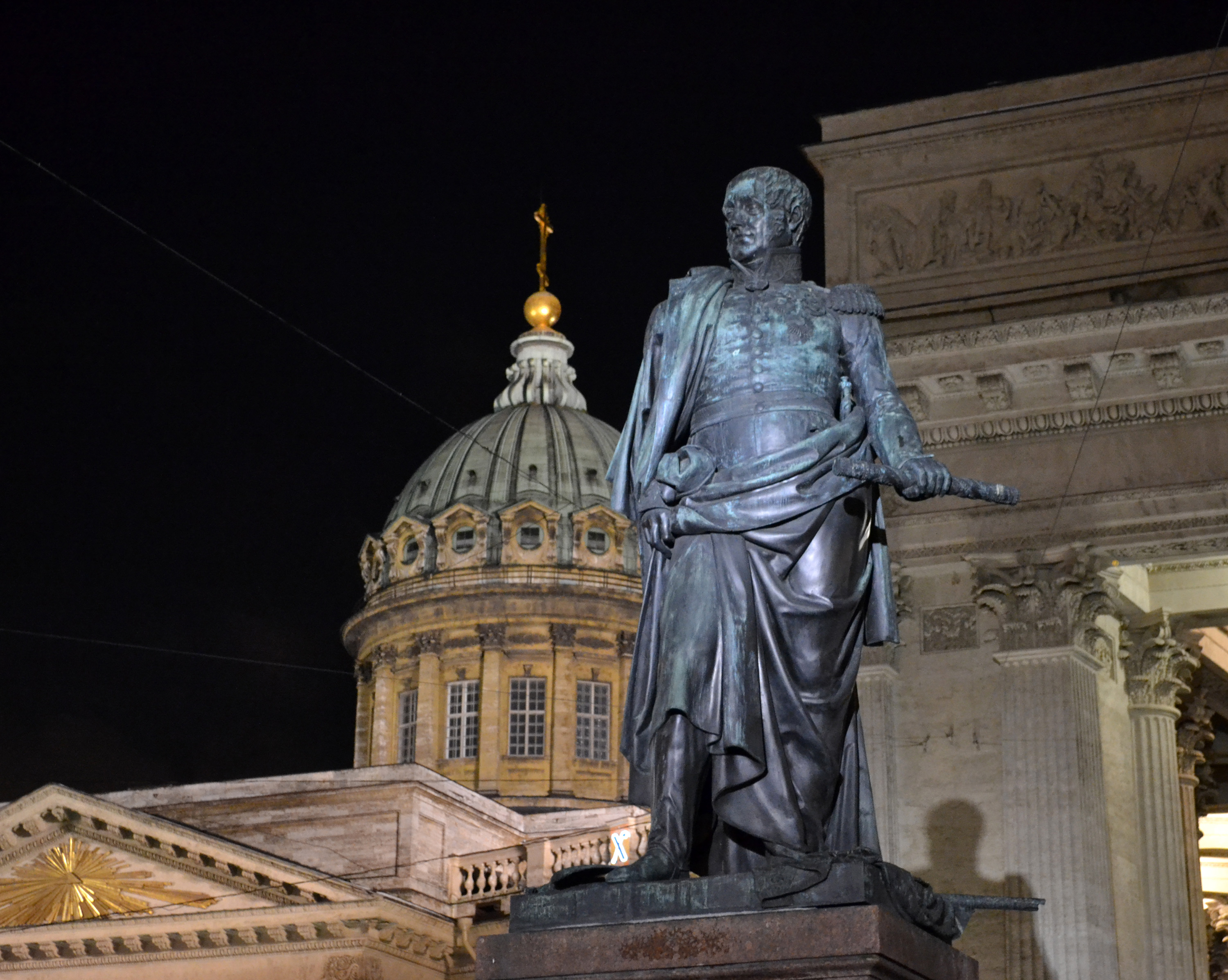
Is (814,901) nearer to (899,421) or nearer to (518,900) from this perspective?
(518,900)

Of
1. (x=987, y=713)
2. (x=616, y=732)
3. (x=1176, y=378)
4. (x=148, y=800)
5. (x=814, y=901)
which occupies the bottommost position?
(x=814, y=901)

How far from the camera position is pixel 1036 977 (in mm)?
15977

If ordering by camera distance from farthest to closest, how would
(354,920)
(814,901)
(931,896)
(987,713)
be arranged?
1. (354,920)
2. (987,713)
3. (931,896)
4. (814,901)

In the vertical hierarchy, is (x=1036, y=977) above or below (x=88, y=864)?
below

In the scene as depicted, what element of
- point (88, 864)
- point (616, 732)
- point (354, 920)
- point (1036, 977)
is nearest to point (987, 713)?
point (1036, 977)

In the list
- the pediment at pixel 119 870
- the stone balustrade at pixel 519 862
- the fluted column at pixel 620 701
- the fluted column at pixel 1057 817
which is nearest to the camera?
the fluted column at pixel 1057 817

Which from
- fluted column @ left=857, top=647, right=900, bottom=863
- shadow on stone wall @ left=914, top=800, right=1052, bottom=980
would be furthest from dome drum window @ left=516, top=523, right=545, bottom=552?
shadow on stone wall @ left=914, top=800, right=1052, bottom=980

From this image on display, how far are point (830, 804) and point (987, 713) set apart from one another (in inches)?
436

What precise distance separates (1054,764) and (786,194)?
34.1 ft

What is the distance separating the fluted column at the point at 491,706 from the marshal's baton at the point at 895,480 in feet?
160

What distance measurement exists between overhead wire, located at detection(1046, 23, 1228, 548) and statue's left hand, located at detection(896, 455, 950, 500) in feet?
35.8

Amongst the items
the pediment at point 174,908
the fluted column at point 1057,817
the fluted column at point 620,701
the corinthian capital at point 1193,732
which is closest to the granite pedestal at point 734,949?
the fluted column at point 1057,817

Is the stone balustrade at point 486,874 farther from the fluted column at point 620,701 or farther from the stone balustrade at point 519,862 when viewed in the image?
the fluted column at point 620,701

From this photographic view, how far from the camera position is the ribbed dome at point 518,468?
60.0 m
